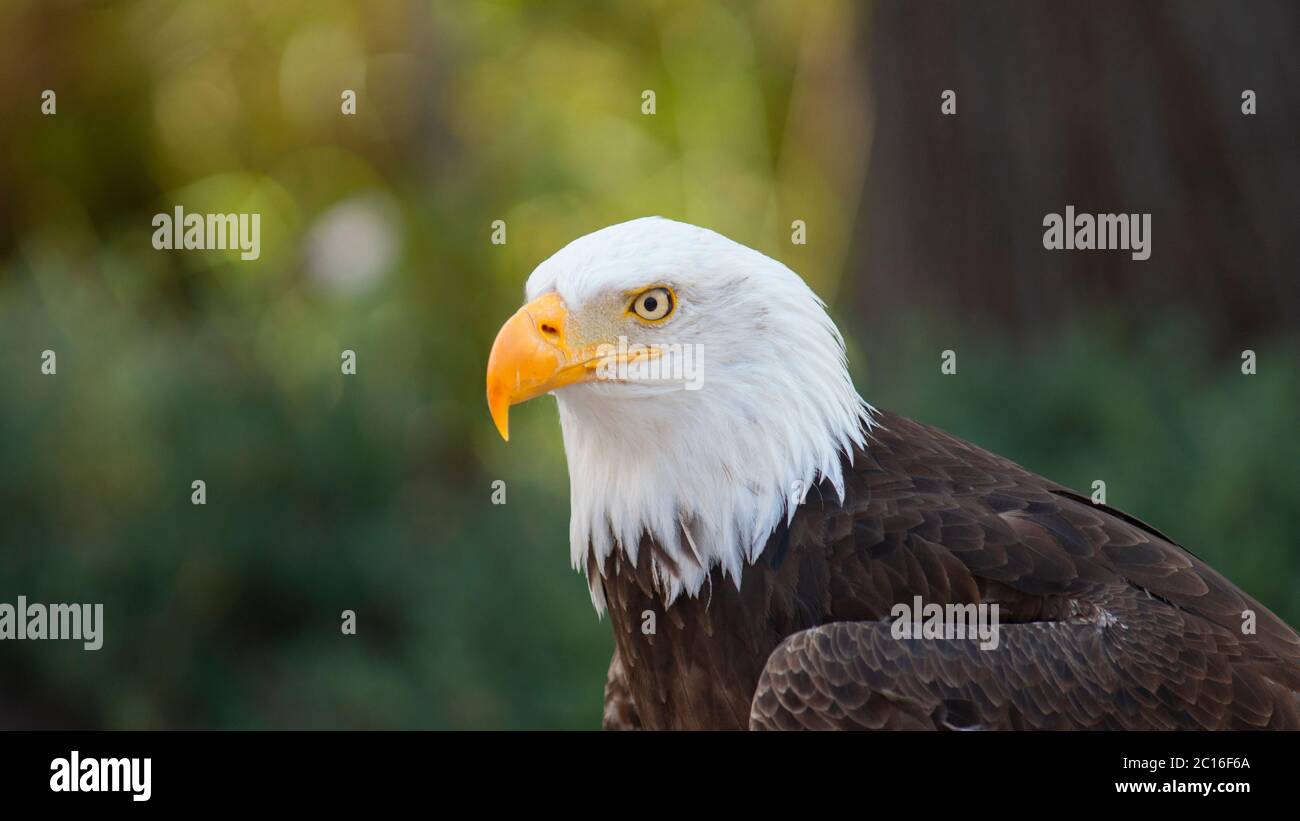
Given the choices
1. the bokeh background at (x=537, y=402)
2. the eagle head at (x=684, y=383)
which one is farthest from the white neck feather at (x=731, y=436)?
the bokeh background at (x=537, y=402)

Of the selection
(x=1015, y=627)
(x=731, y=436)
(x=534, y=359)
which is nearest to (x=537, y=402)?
(x=731, y=436)

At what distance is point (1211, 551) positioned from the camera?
5.31 m

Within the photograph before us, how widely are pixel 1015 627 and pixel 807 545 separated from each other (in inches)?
20.6

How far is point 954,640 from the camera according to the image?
304 centimetres

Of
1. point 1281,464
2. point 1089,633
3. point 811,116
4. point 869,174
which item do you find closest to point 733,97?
point 811,116

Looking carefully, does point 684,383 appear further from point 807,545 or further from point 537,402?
point 537,402

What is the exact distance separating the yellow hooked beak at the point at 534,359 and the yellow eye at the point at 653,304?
5.8 inches

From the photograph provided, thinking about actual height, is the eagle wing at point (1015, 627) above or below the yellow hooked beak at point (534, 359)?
below

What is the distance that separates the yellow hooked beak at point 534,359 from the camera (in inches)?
123

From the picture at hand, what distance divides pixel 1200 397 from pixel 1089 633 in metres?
3.38

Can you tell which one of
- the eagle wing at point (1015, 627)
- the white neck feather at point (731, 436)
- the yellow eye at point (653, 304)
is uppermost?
the yellow eye at point (653, 304)

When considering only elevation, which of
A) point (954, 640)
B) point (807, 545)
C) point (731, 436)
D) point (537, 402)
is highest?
point (537, 402)

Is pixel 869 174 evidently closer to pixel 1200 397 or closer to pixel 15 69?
pixel 1200 397

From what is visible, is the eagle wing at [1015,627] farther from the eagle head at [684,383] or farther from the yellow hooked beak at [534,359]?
the yellow hooked beak at [534,359]
